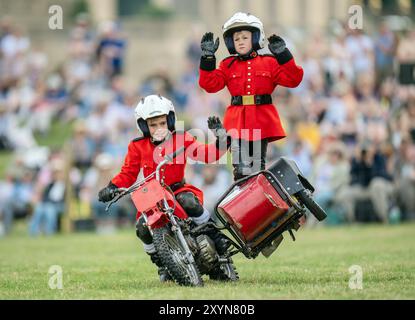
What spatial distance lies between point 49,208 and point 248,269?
29.8ft

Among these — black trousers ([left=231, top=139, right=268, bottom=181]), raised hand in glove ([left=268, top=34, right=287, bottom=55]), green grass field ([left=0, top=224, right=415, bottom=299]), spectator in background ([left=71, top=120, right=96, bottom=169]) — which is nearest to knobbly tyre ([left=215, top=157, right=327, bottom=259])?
black trousers ([left=231, top=139, right=268, bottom=181])

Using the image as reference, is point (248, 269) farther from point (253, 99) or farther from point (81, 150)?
point (81, 150)

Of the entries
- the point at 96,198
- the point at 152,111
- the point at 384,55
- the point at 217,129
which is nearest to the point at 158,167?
the point at 152,111

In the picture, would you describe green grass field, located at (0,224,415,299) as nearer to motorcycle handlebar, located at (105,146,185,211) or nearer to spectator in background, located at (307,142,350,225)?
motorcycle handlebar, located at (105,146,185,211)

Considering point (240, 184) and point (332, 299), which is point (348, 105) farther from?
point (332, 299)

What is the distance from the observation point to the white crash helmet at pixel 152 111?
10555mm

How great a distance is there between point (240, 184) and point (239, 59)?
4.02 ft

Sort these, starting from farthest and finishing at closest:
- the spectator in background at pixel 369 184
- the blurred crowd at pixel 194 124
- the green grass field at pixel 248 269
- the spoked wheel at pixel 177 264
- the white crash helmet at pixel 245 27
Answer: the blurred crowd at pixel 194 124 → the spectator in background at pixel 369 184 → the white crash helmet at pixel 245 27 → the spoked wheel at pixel 177 264 → the green grass field at pixel 248 269

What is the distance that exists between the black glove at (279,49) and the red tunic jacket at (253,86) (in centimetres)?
16

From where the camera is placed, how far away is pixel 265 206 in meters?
10.4

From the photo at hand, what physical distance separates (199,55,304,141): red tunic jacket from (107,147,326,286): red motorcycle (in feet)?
1.41

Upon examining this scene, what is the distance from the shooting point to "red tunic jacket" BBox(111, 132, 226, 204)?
10.6 meters

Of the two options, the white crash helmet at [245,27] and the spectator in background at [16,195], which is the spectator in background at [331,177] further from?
the white crash helmet at [245,27]

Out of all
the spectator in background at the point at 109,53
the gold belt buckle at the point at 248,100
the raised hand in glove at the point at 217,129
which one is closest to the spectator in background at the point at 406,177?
the spectator in background at the point at 109,53
